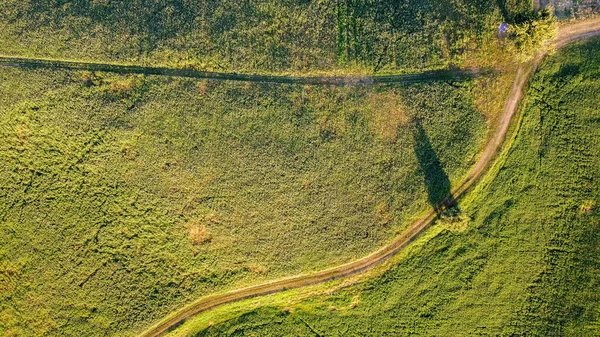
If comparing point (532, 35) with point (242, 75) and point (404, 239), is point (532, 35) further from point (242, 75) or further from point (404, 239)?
point (242, 75)

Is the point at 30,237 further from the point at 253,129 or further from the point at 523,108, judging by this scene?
the point at 523,108

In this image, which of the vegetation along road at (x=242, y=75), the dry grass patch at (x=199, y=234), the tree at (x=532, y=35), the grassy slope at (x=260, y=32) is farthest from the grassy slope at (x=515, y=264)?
the grassy slope at (x=260, y=32)

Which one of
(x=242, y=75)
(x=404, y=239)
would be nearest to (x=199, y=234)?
(x=242, y=75)

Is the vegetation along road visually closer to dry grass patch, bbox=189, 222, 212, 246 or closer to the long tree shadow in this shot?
the long tree shadow

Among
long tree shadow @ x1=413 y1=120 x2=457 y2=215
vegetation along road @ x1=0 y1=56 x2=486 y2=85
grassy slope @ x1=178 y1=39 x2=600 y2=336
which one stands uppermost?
vegetation along road @ x1=0 y1=56 x2=486 y2=85

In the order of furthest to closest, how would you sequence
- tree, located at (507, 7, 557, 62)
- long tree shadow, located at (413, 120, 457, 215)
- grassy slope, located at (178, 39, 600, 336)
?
grassy slope, located at (178, 39, 600, 336)
long tree shadow, located at (413, 120, 457, 215)
tree, located at (507, 7, 557, 62)

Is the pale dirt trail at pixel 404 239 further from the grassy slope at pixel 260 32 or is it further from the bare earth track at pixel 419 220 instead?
the grassy slope at pixel 260 32

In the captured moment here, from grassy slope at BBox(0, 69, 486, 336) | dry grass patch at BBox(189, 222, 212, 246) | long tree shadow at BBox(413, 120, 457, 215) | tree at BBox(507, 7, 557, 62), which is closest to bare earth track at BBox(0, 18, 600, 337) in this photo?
grassy slope at BBox(0, 69, 486, 336)
